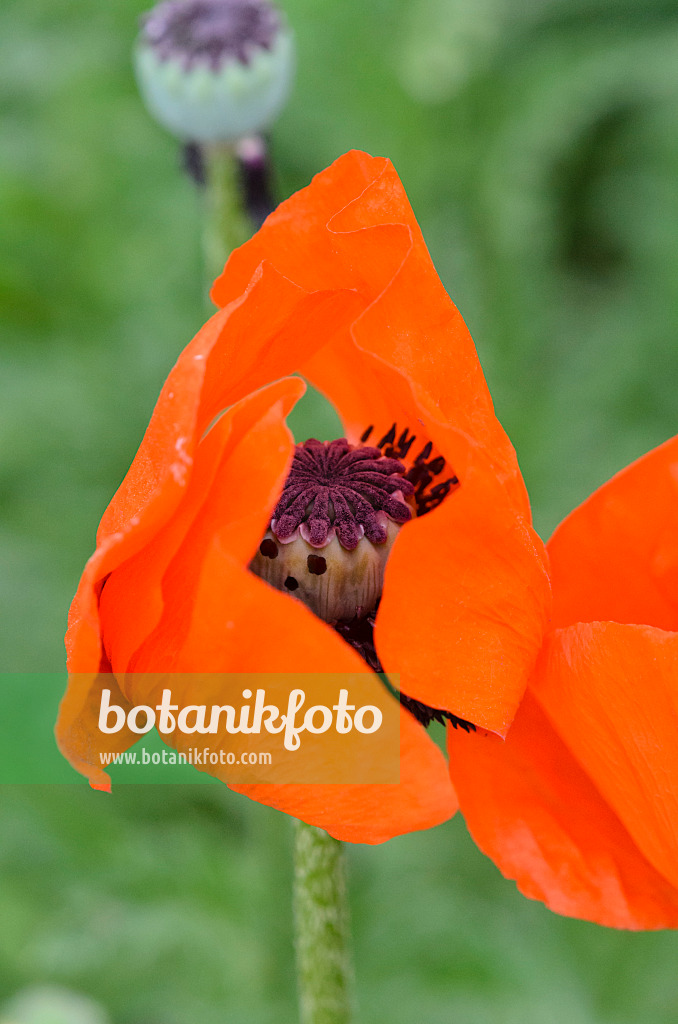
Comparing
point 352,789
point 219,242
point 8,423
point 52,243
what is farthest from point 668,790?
point 52,243

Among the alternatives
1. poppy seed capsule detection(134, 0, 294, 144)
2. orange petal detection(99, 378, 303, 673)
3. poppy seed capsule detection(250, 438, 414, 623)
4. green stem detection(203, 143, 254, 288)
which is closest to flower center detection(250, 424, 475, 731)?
poppy seed capsule detection(250, 438, 414, 623)

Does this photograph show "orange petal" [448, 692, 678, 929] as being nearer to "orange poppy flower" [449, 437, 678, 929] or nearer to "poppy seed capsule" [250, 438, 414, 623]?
"orange poppy flower" [449, 437, 678, 929]

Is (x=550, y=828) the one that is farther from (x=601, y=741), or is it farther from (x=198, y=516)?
(x=198, y=516)

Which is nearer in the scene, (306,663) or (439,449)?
(306,663)

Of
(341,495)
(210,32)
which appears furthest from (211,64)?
(341,495)

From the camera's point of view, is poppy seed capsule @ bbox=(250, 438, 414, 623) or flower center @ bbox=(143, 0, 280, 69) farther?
flower center @ bbox=(143, 0, 280, 69)

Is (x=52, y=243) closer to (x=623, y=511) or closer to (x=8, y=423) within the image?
(x=8, y=423)
